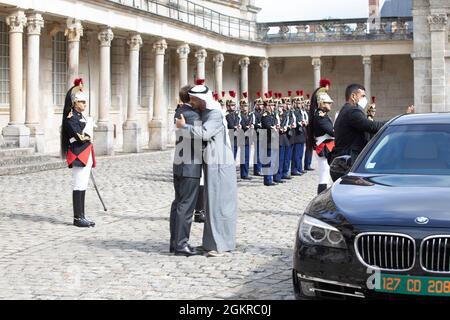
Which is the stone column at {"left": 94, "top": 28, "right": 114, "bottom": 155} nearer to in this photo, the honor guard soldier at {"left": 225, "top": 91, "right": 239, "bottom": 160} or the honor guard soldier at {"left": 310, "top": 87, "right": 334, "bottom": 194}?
the honor guard soldier at {"left": 225, "top": 91, "right": 239, "bottom": 160}

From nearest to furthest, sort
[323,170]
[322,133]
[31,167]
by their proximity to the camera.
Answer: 1. [322,133]
2. [323,170]
3. [31,167]

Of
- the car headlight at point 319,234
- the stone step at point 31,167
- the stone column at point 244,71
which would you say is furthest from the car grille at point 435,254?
the stone column at point 244,71

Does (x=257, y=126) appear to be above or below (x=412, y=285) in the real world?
above

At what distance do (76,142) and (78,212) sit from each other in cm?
104

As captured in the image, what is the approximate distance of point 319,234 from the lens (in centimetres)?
529

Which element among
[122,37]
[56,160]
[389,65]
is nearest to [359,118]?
[56,160]

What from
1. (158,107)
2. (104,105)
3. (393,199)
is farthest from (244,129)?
(393,199)

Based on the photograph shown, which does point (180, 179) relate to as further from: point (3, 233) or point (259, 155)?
point (259, 155)

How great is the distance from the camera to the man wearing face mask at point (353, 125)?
30.3 ft

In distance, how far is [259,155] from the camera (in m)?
18.5

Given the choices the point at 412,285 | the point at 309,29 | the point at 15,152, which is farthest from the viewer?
the point at 309,29

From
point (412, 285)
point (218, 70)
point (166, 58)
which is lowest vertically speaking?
point (412, 285)

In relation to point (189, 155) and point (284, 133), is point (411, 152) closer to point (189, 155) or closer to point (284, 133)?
point (189, 155)

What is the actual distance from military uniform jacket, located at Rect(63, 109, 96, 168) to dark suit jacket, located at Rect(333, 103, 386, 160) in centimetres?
372
